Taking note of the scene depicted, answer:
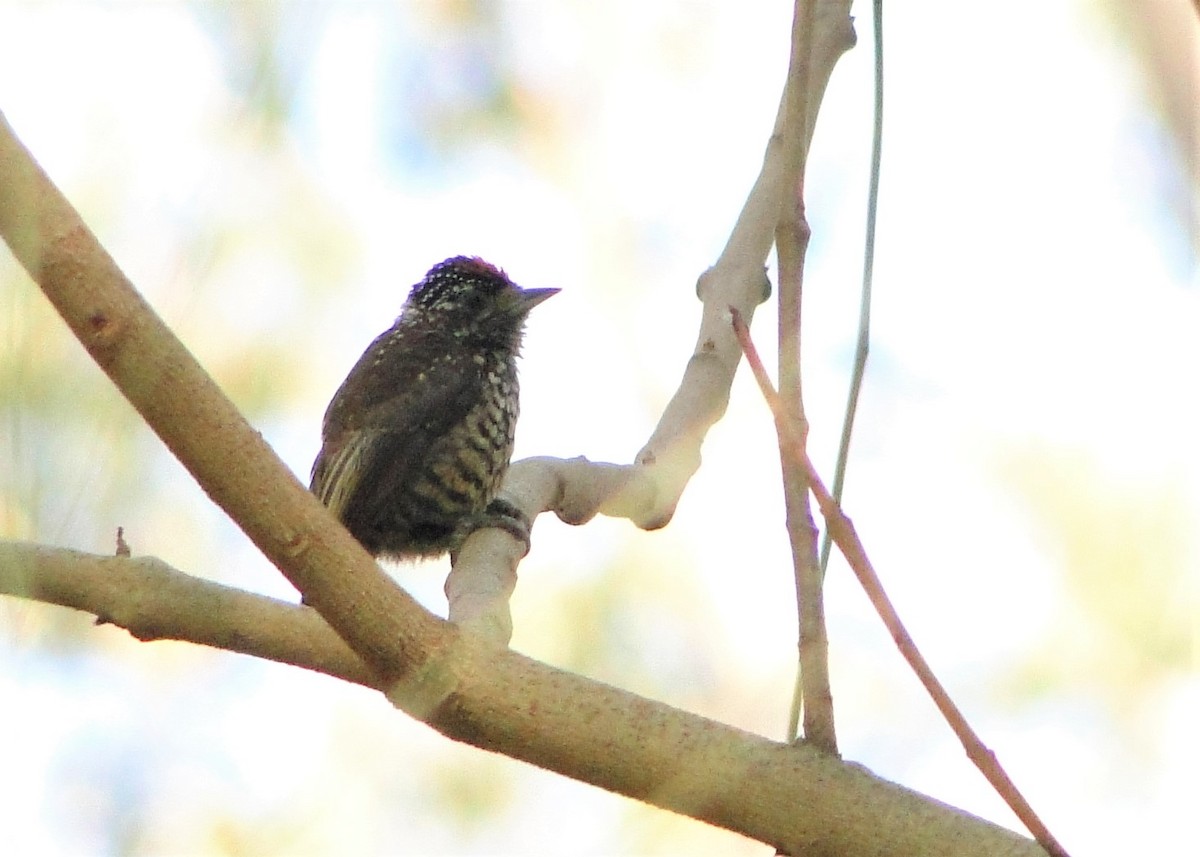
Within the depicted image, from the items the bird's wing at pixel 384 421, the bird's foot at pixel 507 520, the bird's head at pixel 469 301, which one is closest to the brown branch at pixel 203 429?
the bird's foot at pixel 507 520

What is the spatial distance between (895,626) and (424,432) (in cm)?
306

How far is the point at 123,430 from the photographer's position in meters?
1.63

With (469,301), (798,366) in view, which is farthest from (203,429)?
(469,301)

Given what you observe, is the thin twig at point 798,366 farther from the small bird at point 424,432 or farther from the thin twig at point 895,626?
the small bird at point 424,432

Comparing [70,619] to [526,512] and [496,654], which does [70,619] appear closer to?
[496,654]

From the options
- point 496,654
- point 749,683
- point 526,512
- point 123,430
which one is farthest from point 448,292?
point 123,430

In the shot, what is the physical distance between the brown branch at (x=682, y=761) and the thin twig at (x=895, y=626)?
1.04ft

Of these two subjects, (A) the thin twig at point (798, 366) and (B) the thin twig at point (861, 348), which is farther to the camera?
(B) the thin twig at point (861, 348)

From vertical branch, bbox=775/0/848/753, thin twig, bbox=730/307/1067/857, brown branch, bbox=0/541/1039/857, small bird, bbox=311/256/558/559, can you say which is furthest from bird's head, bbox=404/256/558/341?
thin twig, bbox=730/307/1067/857

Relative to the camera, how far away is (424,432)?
465 cm

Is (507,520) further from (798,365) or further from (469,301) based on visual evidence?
(798,365)

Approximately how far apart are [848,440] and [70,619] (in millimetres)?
1054

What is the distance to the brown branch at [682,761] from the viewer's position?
2.09 metres

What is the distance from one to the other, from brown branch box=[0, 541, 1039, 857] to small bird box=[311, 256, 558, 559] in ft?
6.40
